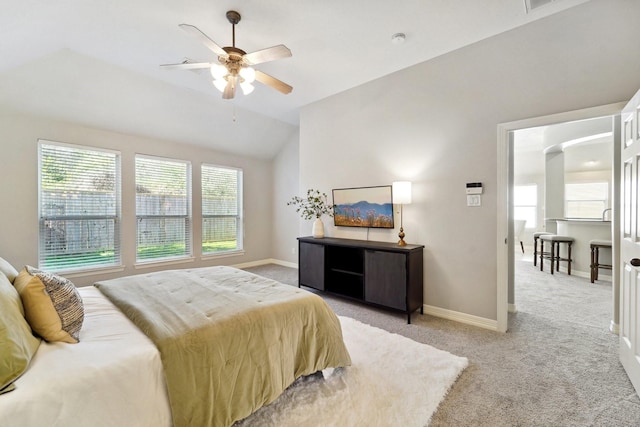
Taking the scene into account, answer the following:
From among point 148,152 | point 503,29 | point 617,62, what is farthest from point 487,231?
point 148,152

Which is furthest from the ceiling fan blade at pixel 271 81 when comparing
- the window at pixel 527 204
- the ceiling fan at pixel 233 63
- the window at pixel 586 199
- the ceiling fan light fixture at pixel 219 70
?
the window at pixel 527 204

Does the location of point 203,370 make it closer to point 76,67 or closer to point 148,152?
point 76,67

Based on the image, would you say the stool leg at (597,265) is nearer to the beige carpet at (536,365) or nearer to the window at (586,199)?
the beige carpet at (536,365)

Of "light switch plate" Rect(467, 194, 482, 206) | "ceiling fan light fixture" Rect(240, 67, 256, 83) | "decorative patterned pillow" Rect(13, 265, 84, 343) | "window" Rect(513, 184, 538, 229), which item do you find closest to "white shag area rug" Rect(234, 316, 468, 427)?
"decorative patterned pillow" Rect(13, 265, 84, 343)

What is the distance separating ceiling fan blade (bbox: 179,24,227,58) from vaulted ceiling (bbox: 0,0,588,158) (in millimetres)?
481

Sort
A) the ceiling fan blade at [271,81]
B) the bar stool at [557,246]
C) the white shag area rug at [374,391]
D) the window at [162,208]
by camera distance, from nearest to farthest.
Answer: the white shag area rug at [374,391]
the ceiling fan blade at [271,81]
the window at [162,208]
the bar stool at [557,246]

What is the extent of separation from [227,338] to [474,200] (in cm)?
279

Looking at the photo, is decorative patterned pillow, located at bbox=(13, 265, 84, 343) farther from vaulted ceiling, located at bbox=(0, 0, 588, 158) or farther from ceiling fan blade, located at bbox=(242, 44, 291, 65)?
vaulted ceiling, located at bbox=(0, 0, 588, 158)

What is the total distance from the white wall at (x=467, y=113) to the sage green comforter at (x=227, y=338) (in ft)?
6.13

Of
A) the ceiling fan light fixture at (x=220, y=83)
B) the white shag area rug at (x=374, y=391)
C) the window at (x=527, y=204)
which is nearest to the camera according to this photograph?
the white shag area rug at (x=374, y=391)

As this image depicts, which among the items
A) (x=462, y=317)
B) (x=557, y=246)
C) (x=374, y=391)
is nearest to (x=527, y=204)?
(x=557, y=246)

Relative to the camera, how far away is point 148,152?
4625 mm

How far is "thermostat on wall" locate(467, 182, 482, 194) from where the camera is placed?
303cm

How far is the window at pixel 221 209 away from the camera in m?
5.46
